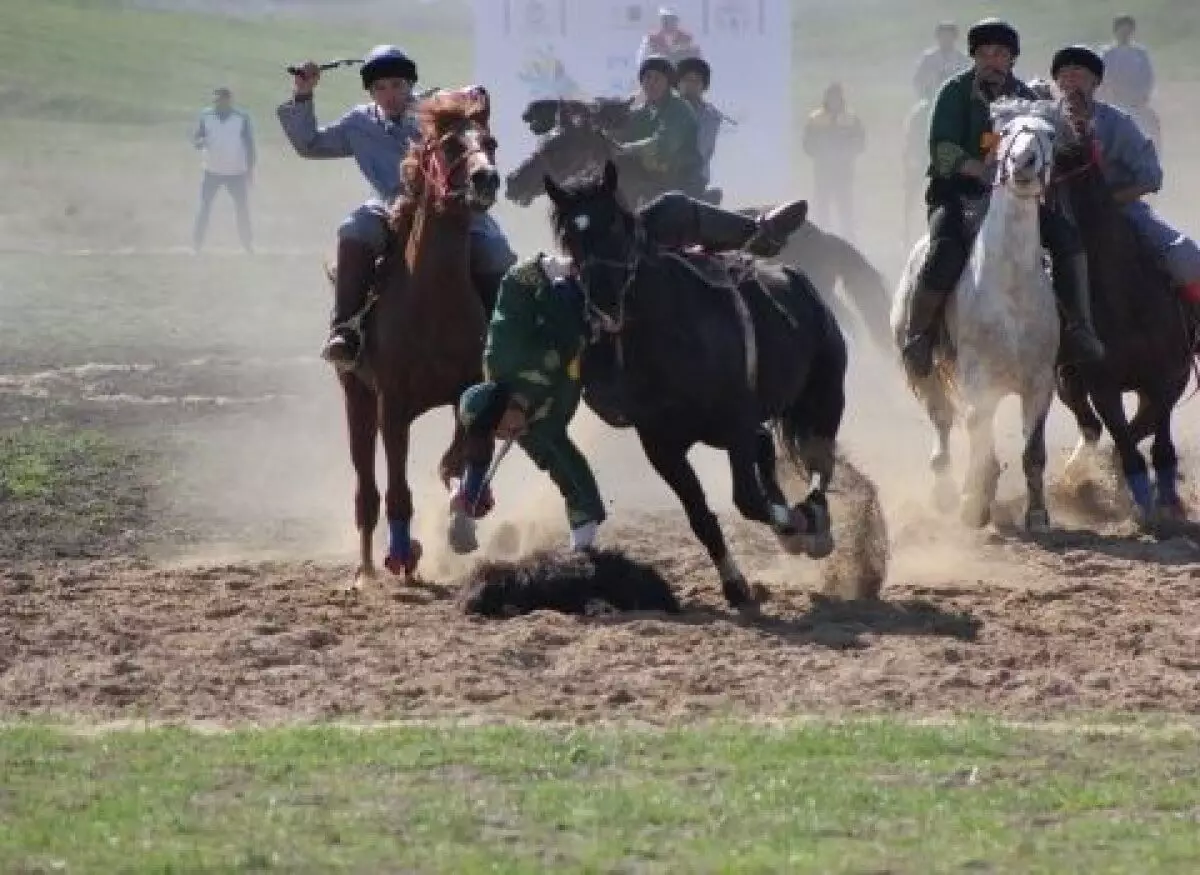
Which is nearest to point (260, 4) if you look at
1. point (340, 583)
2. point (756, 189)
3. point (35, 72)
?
point (35, 72)

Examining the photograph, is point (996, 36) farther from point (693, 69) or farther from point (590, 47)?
point (590, 47)

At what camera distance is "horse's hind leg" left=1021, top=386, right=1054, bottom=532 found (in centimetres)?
1513

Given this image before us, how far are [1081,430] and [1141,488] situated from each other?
127cm

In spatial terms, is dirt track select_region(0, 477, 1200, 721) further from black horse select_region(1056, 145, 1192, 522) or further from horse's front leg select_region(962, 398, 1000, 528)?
black horse select_region(1056, 145, 1192, 522)

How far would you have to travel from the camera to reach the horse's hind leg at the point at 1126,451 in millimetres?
15305

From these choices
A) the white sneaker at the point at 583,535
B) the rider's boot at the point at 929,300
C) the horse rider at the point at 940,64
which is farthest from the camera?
the horse rider at the point at 940,64

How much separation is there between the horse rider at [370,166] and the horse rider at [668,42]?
12767 millimetres

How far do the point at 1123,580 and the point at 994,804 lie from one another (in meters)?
4.91

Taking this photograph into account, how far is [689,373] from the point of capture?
40.4 ft

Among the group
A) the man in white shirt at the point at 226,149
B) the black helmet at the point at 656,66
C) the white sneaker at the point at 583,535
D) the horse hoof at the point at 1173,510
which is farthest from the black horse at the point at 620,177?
the man in white shirt at the point at 226,149

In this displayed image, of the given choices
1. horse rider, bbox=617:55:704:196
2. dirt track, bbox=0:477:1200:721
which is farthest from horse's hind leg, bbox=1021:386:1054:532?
horse rider, bbox=617:55:704:196

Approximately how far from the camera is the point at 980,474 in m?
15.2

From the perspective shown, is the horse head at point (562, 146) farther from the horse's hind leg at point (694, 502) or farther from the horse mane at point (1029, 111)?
the horse's hind leg at point (694, 502)

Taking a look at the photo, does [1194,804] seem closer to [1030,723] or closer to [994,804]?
[994,804]
